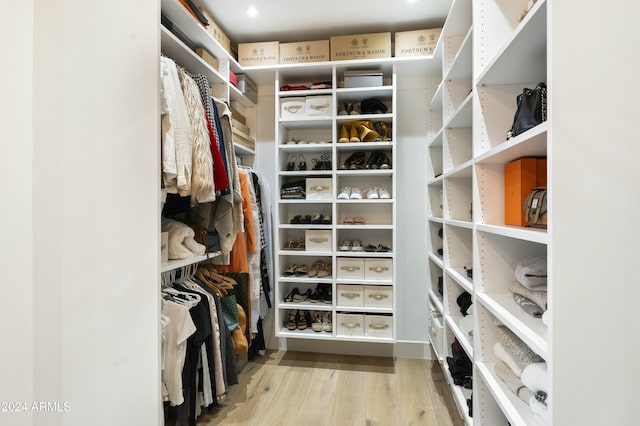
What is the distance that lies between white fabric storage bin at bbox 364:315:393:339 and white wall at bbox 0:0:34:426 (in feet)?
6.61

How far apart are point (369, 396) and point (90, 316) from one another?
6.00 feet

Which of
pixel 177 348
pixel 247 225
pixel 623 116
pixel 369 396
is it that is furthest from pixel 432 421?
pixel 623 116

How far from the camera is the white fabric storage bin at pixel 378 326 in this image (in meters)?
2.31

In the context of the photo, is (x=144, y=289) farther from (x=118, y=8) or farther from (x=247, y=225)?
(x=247, y=225)

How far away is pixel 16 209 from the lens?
63 cm

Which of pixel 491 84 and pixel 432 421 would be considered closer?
pixel 491 84

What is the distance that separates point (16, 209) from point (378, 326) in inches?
86.8

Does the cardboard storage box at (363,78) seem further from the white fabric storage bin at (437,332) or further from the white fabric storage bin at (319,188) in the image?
the white fabric storage bin at (437,332)

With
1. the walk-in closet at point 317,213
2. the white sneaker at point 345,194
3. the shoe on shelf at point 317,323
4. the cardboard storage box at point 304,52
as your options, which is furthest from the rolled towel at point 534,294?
the cardboard storage box at point 304,52

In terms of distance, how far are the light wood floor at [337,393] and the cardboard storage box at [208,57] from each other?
229 cm

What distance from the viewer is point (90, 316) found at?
2.43 ft

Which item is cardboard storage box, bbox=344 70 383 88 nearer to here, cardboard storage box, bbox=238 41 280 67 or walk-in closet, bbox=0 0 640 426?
walk-in closet, bbox=0 0 640 426

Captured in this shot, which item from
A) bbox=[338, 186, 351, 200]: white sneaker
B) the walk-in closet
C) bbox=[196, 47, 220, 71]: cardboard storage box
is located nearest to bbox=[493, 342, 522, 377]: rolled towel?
the walk-in closet

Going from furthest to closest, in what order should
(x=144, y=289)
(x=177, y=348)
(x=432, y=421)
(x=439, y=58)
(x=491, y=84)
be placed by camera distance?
(x=439, y=58)
(x=432, y=421)
(x=177, y=348)
(x=491, y=84)
(x=144, y=289)
